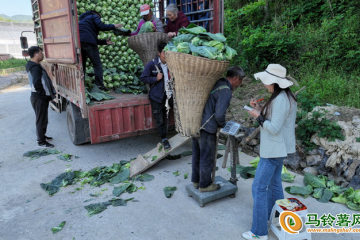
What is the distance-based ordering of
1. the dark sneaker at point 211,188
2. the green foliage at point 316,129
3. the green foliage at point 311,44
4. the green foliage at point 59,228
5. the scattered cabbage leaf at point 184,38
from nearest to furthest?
the green foliage at point 59,228
the scattered cabbage leaf at point 184,38
the dark sneaker at point 211,188
the green foliage at point 316,129
the green foliage at point 311,44

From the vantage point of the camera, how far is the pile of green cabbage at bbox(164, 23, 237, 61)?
115 inches

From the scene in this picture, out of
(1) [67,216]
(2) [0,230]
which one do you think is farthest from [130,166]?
(2) [0,230]

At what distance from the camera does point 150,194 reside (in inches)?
151

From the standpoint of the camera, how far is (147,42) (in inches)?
202

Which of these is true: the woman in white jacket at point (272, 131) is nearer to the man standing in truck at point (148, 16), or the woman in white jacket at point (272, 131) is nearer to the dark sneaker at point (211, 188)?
the dark sneaker at point (211, 188)

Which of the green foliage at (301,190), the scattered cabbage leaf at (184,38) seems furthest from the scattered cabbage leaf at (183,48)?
the green foliage at (301,190)

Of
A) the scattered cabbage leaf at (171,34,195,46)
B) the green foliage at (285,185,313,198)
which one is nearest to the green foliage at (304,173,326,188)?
the green foliage at (285,185,313,198)

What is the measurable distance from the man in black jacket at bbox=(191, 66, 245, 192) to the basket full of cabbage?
89 mm

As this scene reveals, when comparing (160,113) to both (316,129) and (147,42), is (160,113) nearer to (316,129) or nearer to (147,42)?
(147,42)

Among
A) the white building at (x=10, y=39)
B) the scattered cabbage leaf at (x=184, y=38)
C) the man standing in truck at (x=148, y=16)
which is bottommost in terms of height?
the scattered cabbage leaf at (x=184, y=38)

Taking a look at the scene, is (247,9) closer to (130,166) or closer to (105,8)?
(105,8)

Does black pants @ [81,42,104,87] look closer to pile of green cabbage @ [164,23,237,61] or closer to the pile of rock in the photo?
pile of green cabbage @ [164,23,237,61]

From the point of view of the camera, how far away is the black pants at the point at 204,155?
328cm

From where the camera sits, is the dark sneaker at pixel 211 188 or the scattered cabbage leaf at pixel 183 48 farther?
the dark sneaker at pixel 211 188
